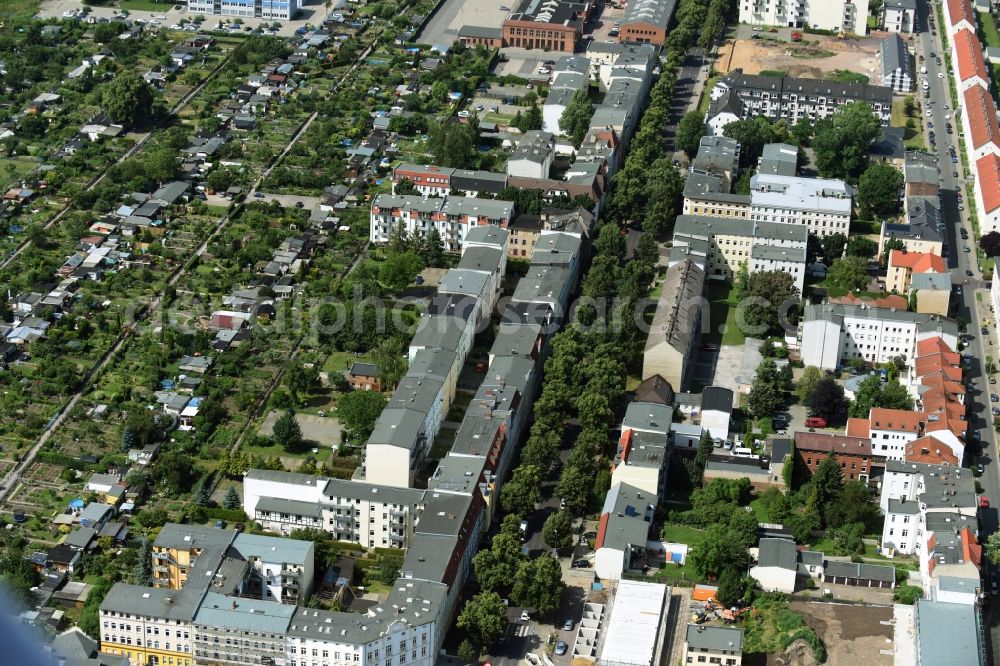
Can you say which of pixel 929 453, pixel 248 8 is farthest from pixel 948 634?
pixel 248 8

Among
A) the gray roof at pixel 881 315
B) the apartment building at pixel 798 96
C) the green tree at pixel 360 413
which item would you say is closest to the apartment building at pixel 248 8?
the apartment building at pixel 798 96

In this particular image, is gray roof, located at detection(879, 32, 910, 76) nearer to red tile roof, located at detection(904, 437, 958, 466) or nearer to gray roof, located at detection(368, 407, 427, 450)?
red tile roof, located at detection(904, 437, 958, 466)

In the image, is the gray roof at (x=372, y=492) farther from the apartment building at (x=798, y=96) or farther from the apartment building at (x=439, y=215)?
the apartment building at (x=798, y=96)

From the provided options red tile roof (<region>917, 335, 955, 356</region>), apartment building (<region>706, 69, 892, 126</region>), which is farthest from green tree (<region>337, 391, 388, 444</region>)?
apartment building (<region>706, 69, 892, 126</region>)

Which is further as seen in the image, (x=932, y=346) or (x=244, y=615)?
(x=932, y=346)

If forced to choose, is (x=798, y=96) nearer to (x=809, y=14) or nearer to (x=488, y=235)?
(x=809, y=14)

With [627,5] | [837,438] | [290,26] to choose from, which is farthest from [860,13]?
[837,438]
